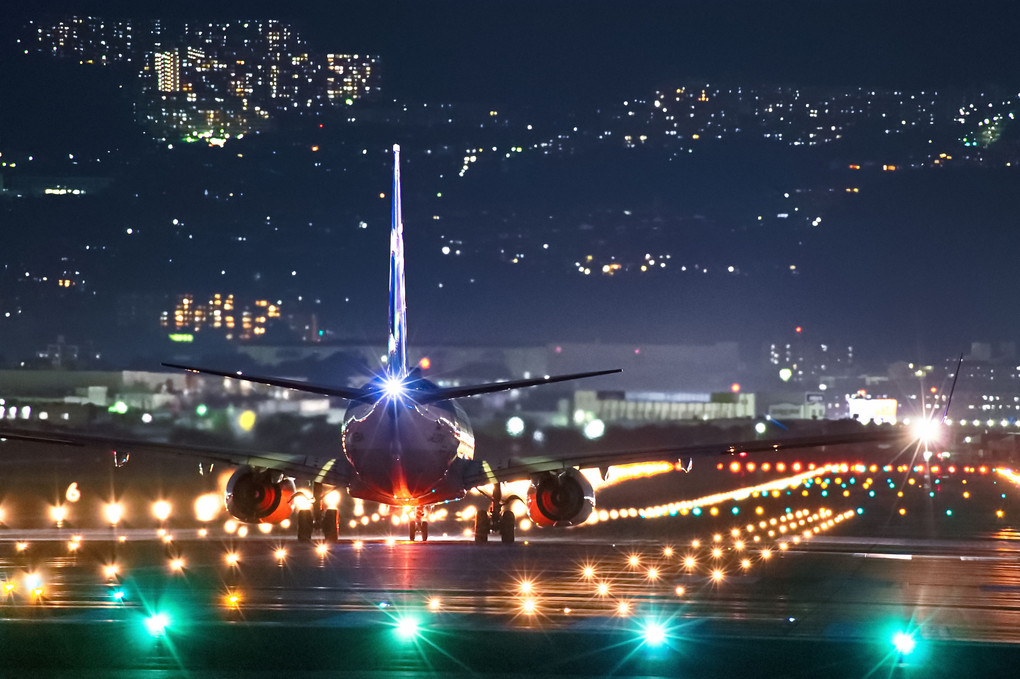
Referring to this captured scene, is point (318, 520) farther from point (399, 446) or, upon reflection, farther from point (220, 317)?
point (220, 317)

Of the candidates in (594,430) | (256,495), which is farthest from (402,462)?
(594,430)

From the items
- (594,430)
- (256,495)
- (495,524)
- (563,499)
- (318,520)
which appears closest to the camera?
(563,499)

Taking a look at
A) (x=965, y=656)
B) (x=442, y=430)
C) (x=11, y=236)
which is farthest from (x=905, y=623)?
(x=11, y=236)

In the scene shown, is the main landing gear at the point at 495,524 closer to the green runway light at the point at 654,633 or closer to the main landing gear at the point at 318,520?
the main landing gear at the point at 318,520

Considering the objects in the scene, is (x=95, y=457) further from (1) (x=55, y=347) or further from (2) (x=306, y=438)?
(1) (x=55, y=347)

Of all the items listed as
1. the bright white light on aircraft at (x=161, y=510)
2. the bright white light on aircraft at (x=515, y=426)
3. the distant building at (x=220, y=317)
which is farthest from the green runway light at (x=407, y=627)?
the distant building at (x=220, y=317)

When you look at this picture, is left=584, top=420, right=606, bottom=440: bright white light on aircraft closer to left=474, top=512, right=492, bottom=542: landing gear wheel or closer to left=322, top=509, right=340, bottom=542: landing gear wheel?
left=474, top=512, right=492, bottom=542: landing gear wheel
